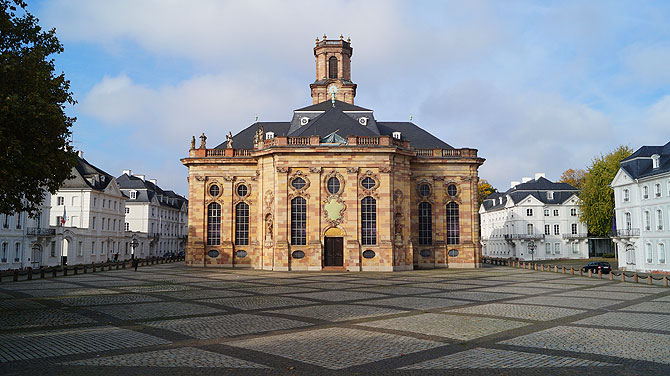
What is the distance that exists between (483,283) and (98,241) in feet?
162

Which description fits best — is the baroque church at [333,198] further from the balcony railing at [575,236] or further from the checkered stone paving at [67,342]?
the balcony railing at [575,236]

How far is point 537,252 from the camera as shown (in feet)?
258

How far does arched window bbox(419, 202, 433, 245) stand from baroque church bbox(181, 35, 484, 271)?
0.10 m

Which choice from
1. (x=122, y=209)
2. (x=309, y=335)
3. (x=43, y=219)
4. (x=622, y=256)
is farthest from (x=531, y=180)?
(x=309, y=335)

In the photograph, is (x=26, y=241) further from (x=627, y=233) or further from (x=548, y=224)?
(x=548, y=224)

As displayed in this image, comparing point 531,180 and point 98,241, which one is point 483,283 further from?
point 531,180

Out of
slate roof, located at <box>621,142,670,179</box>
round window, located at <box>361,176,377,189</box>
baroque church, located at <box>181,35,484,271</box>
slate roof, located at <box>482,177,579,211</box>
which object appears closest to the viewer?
baroque church, located at <box>181,35,484,271</box>

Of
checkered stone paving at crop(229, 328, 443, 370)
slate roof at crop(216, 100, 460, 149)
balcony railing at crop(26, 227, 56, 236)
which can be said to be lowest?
checkered stone paving at crop(229, 328, 443, 370)

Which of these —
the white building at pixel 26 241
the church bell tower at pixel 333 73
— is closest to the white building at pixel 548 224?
the church bell tower at pixel 333 73

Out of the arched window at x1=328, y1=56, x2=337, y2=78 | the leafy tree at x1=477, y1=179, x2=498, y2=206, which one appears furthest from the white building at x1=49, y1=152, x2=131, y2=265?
the leafy tree at x1=477, y1=179, x2=498, y2=206

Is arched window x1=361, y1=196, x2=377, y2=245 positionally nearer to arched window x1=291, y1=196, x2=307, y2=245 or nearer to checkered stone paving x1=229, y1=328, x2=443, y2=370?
arched window x1=291, y1=196, x2=307, y2=245

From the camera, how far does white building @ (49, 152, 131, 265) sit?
56875mm

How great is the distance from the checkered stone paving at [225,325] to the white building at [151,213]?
63838 millimetres

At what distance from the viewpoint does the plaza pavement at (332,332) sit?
11.1m
